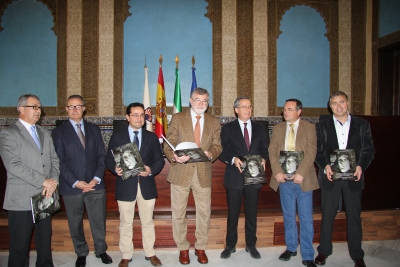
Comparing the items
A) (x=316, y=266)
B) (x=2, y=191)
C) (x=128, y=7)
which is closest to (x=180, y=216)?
(x=316, y=266)

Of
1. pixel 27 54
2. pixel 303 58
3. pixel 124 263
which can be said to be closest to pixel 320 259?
pixel 124 263

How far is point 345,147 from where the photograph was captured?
2719mm

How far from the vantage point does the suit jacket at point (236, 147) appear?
2.85 metres

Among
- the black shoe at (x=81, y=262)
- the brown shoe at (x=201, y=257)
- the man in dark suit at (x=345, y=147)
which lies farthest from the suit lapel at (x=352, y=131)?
the black shoe at (x=81, y=262)

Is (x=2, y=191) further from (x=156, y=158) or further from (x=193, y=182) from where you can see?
(x=193, y=182)

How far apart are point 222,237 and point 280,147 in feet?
4.18

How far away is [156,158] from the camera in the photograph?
278cm

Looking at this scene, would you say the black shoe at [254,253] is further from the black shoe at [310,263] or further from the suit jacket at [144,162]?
the suit jacket at [144,162]

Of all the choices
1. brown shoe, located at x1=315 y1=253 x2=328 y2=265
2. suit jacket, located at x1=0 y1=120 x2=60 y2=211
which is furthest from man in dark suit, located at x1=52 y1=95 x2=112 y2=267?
brown shoe, located at x1=315 y1=253 x2=328 y2=265

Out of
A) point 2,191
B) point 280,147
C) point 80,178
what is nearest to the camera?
point 80,178

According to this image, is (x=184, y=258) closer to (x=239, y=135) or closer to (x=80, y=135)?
(x=239, y=135)

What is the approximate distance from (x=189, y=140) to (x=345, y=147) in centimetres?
150

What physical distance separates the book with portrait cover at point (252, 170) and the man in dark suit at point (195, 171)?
29 cm

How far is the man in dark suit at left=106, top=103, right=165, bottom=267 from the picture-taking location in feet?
8.69
